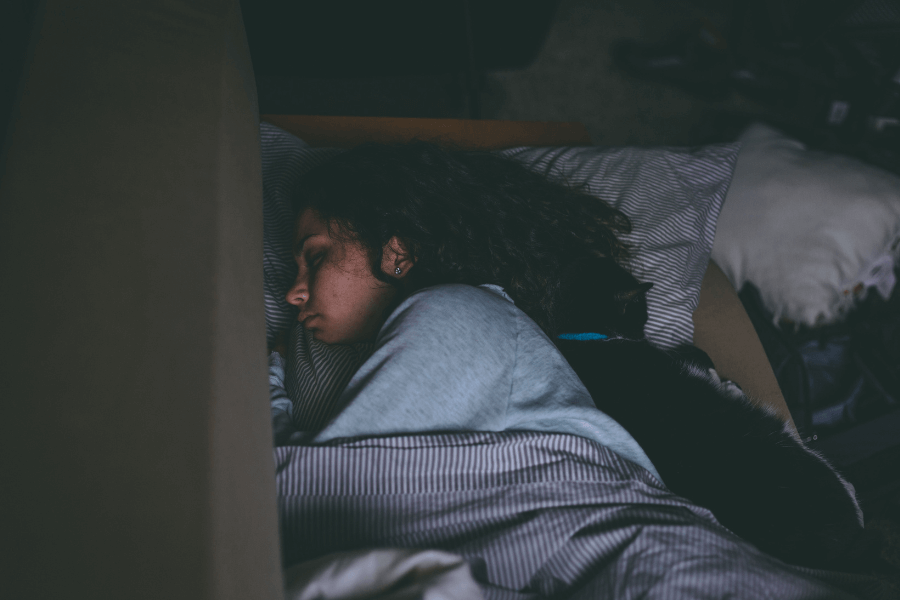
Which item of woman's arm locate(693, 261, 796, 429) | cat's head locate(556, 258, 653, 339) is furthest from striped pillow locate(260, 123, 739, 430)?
cat's head locate(556, 258, 653, 339)

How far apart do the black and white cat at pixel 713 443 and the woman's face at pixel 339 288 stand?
0.32m

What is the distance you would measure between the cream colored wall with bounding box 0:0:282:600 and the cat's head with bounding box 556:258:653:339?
534mm

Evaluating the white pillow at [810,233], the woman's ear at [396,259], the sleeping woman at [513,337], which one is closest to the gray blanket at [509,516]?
the sleeping woman at [513,337]

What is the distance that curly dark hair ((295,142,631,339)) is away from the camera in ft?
2.63

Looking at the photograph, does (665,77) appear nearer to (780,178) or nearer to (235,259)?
(780,178)

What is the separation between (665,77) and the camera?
193cm

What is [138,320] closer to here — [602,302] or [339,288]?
[339,288]

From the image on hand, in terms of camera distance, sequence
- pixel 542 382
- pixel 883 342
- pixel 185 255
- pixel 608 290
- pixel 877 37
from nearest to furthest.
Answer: pixel 185 255, pixel 542 382, pixel 608 290, pixel 883 342, pixel 877 37

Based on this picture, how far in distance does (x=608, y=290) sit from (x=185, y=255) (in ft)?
1.98

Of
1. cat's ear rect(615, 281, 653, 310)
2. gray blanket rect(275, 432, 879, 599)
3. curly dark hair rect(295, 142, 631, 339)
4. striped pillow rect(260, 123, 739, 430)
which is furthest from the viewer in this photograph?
striped pillow rect(260, 123, 739, 430)

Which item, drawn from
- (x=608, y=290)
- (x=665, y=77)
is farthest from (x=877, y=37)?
(x=608, y=290)

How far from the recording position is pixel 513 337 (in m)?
0.65

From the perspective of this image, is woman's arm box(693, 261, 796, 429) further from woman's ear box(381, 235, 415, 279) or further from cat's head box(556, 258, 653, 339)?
woman's ear box(381, 235, 415, 279)

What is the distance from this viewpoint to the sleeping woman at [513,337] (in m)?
0.57
